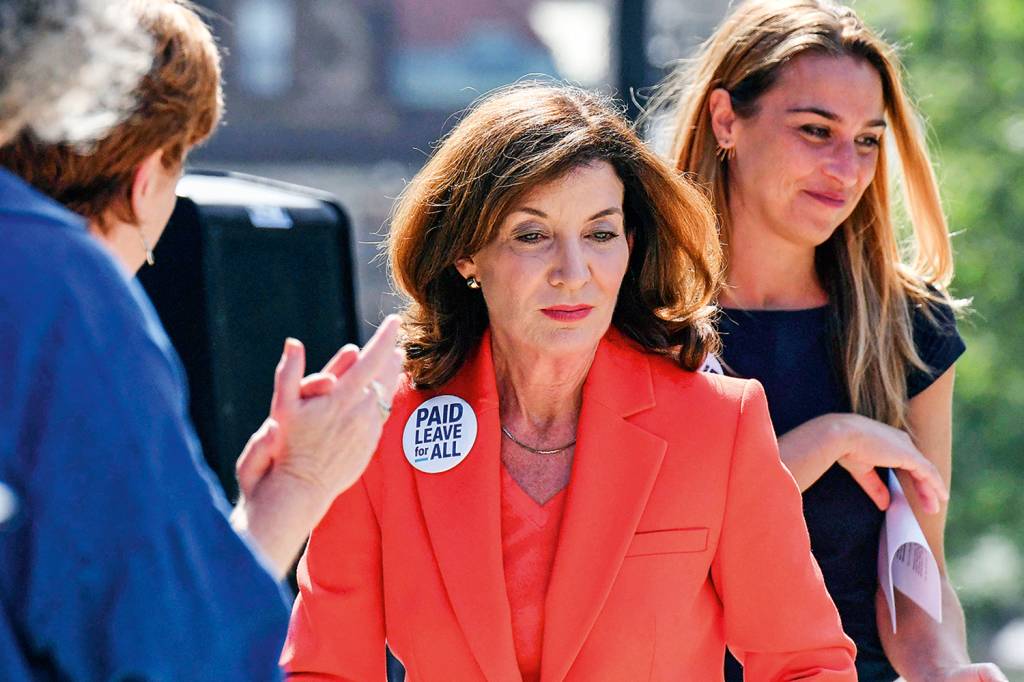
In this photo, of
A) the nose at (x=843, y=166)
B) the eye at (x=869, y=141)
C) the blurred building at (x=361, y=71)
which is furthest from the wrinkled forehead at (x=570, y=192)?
the blurred building at (x=361, y=71)

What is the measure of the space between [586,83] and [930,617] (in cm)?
1321

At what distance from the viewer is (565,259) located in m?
2.50

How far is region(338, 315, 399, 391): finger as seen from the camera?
1979 mm

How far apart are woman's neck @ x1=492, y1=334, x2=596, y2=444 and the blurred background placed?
662cm

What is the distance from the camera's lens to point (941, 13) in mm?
16547

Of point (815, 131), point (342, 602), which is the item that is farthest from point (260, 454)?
point (815, 131)

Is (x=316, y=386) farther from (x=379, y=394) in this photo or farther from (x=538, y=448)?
(x=538, y=448)

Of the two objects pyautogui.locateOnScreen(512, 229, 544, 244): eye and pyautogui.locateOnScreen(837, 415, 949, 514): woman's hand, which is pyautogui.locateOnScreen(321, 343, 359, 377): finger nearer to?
pyautogui.locateOnScreen(512, 229, 544, 244): eye

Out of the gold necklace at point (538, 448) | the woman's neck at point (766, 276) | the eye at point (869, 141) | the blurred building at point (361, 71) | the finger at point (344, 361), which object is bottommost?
the blurred building at point (361, 71)

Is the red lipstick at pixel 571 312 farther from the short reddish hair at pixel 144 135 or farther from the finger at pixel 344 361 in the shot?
the short reddish hair at pixel 144 135

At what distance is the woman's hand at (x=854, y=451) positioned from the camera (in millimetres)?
2846

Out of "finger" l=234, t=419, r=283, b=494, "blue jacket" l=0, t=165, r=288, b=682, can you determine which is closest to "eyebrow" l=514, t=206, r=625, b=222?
"finger" l=234, t=419, r=283, b=494

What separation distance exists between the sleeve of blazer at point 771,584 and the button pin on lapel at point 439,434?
0.44 meters

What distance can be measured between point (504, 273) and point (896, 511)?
90cm
